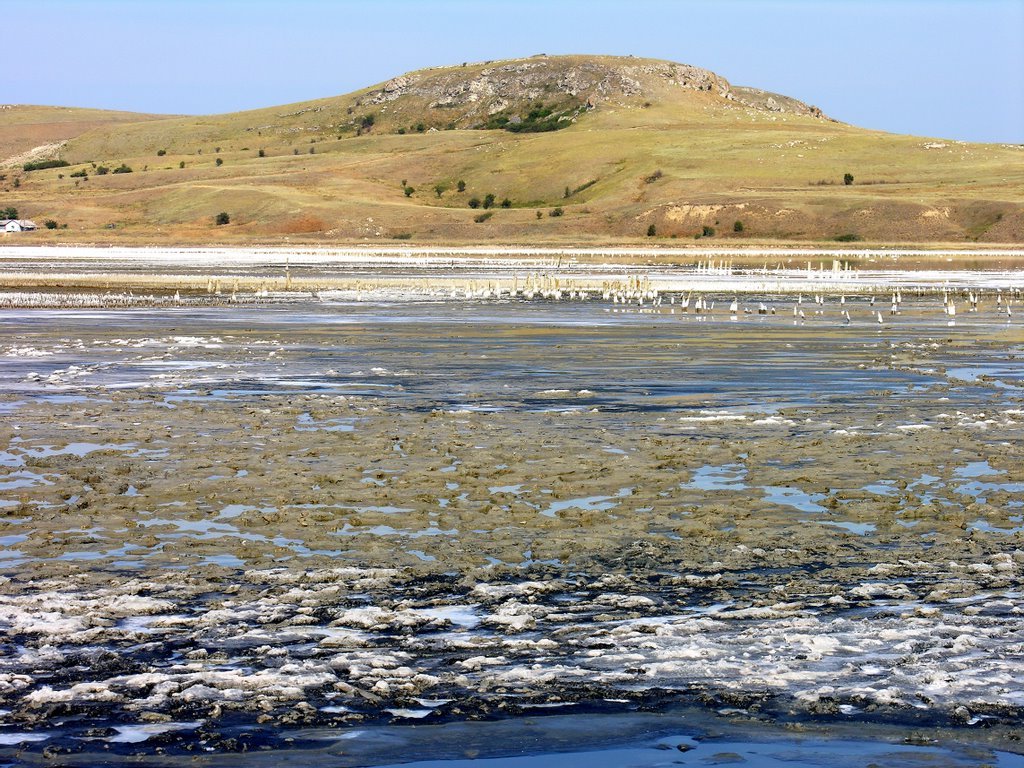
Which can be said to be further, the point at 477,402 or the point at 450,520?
the point at 477,402

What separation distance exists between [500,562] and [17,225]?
124 m

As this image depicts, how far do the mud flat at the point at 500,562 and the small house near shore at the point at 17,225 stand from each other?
10685 centimetres

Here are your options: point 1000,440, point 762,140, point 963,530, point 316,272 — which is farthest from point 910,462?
point 762,140

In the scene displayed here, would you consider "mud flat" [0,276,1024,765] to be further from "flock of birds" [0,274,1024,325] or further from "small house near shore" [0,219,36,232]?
"small house near shore" [0,219,36,232]

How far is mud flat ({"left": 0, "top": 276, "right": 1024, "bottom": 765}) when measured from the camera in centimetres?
Answer: 866

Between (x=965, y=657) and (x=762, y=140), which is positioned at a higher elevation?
(x=762, y=140)

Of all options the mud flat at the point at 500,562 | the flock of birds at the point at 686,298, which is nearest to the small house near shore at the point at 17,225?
the flock of birds at the point at 686,298

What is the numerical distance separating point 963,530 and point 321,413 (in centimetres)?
1054

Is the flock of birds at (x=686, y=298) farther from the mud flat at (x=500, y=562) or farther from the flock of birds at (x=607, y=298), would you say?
the mud flat at (x=500, y=562)

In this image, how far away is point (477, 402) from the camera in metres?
22.5

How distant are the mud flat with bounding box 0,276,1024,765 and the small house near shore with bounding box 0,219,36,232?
351 ft

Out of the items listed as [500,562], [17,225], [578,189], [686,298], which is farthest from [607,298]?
[578,189]

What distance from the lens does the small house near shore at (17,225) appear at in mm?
125375

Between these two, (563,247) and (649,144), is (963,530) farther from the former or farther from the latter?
(649,144)
